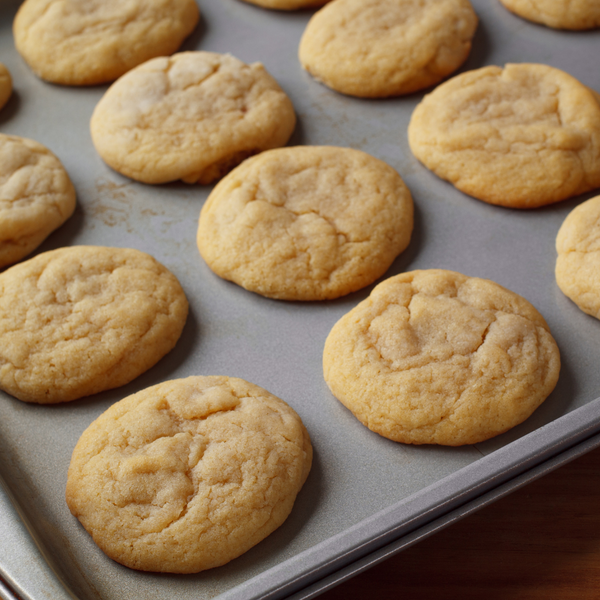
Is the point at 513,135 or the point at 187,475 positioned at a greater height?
the point at 513,135

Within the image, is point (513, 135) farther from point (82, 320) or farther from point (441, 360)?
point (82, 320)

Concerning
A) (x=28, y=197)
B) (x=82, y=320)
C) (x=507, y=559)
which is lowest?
(x=507, y=559)

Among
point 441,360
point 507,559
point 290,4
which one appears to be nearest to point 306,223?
point 441,360

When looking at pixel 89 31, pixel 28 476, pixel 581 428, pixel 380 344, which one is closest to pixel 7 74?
pixel 89 31

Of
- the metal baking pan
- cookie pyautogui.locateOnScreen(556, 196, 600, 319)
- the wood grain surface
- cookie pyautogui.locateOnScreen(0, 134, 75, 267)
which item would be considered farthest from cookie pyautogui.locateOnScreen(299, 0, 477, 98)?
the wood grain surface

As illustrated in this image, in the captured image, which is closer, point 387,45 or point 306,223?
point 306,223

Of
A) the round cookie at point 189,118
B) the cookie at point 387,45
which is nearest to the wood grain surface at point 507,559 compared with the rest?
the round cookie at point 189,118

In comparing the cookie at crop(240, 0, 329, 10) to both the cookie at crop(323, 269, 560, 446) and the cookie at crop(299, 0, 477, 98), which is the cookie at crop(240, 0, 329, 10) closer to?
the cookie at crop(299, 0, 477, 98)
